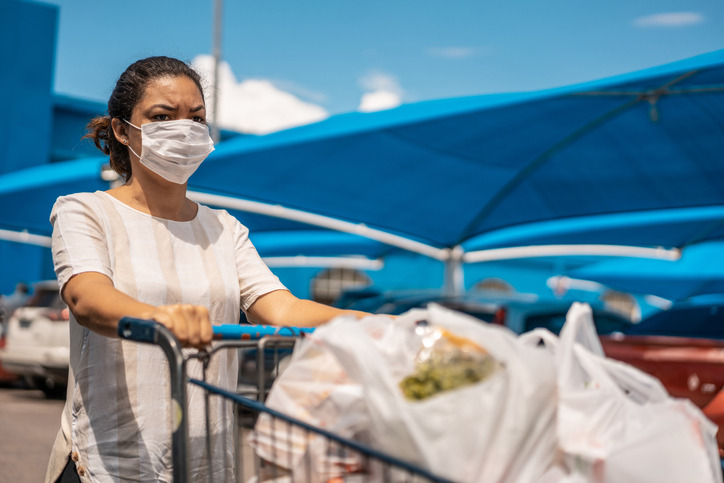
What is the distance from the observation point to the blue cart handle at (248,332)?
1.84 metres

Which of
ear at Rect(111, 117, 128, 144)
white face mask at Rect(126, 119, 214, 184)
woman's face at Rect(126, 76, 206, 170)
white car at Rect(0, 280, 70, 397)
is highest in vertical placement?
woman's face at Rect(126, 76, 206, 170)

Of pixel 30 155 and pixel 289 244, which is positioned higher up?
pixel 30 155

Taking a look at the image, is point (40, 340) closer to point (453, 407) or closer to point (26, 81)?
point (453, 407)

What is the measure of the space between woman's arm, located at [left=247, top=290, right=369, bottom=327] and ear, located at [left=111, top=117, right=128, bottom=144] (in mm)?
646

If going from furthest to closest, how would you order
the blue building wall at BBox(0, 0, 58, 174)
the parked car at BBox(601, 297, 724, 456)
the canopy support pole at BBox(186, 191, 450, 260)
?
the blue building wall at BBox(0, 0, 58, 174)
the canopy support pole at BBox(186, 191, 450, 260)
the parked car at BBox(601, 297, 724, 456)

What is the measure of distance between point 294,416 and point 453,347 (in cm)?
35

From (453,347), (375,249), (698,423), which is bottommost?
(698,423)

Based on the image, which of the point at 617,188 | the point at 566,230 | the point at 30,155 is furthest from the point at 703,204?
the point at 30,155

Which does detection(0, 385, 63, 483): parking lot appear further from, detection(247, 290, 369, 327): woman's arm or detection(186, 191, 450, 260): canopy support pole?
detection(247, 290, 369, 327): woman's arm

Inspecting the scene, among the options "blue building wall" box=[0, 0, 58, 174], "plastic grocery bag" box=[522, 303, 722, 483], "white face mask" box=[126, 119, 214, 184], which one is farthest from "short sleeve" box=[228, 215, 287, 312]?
"blue building wall" box=[0, 0, 58, 174]

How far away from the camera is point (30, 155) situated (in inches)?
1009

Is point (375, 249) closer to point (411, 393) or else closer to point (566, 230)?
point (566, 230)

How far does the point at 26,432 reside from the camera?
26.9 ft

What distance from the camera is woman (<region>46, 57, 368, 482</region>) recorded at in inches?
81.2
